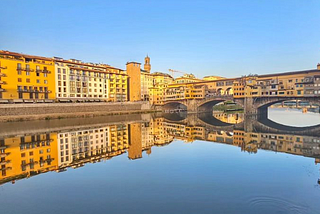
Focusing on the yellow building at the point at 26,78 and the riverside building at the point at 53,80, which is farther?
the riverside building at the point at 53,80

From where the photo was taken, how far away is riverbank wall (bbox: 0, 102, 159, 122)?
38875 millimetres

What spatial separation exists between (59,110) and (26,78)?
1041 centimetres

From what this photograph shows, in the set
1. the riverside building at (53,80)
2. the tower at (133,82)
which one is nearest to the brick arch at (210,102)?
the tower at (133,82)

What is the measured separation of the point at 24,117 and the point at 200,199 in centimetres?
4142

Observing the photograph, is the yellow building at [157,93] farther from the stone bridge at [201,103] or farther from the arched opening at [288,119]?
the arched opening at [288,119]

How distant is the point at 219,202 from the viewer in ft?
27.4

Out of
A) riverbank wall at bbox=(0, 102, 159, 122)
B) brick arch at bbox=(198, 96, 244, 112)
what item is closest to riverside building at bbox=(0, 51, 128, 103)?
riverbank wall at bbox=(0, 102, 159, 122)

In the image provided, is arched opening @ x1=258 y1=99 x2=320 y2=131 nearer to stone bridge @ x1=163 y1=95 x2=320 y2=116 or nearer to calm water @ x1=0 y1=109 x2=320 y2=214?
stone bridge @ x1=163 y1=95 x2=320 y2=116

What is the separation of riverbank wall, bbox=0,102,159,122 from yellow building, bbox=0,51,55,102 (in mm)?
3791

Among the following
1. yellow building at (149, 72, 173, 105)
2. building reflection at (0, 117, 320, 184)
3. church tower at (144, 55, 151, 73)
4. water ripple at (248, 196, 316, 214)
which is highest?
church tower at (144, 55, 151, 73)

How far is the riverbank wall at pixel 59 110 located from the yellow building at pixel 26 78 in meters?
3.79

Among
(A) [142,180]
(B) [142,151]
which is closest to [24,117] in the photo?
(B) [142,151]

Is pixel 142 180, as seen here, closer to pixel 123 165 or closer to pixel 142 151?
pixel 123 165

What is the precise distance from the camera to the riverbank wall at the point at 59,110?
3888 cm
